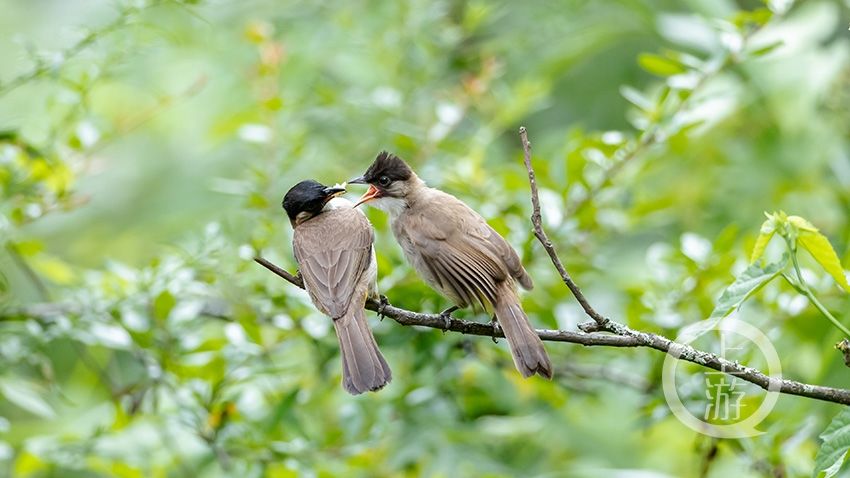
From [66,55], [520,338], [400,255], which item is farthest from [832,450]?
[66,55]

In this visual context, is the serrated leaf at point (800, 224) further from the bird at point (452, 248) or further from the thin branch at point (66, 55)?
the thin branch at point (66, 55)

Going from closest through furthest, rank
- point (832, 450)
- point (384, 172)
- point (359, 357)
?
point (832, 450), point (359, 357), point (384, 172)

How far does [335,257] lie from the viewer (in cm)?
313

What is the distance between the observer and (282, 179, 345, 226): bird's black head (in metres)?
3.35

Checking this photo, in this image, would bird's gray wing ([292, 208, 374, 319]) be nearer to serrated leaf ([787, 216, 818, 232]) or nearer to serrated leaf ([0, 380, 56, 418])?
serrated leaf ([0, 380, 56, 418])

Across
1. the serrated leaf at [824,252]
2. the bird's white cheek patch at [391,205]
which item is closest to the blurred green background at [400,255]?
the bird's white cheek patch at [391,205]

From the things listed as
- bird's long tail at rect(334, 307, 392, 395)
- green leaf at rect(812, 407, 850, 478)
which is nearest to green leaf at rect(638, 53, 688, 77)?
bird's long tail at rect(334, 307, 392, 395)

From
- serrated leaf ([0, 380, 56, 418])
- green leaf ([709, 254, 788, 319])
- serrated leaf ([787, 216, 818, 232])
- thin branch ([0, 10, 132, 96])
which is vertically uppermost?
serrated leaf ([787, 216, 818, 232])

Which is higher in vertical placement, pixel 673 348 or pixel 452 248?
pixel 673 348

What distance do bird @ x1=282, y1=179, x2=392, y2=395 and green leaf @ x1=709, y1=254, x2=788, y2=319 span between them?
0.88 m

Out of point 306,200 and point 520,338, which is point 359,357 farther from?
point 306,200

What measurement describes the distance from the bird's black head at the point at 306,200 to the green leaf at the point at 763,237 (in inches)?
57.5

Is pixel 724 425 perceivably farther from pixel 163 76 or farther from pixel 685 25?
pixel 163 76

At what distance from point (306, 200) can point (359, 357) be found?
2.55 ft
